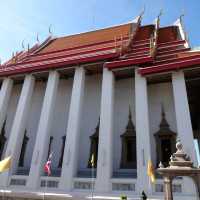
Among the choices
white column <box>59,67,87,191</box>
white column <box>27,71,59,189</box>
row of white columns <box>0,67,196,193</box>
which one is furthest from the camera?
white column <box>27,71,59,189</box>

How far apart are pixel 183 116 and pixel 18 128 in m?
7.53

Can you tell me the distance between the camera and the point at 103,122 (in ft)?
30.7

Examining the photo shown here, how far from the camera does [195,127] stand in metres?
15.1

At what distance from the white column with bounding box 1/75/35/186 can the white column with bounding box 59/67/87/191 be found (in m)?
2.62

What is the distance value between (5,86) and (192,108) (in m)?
11.3

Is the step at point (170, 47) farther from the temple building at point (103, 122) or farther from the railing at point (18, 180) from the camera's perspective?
the railing at point (18, 180)

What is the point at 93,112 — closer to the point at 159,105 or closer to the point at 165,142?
the point at 159,105

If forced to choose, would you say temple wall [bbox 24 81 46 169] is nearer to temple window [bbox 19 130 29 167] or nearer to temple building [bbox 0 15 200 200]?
temple building [bbox 0 15 200 200]

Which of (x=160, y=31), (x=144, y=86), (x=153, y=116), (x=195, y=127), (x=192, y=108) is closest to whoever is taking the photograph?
(x=144, y=86)

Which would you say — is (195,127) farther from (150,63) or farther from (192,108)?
(150,63)

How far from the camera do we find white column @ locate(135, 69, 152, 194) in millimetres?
7926

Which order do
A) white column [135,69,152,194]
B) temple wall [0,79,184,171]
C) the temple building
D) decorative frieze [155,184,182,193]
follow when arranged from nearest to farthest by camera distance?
decorative frieze [155,184,182,193], white column [135,69,152,194], the temple building, temple wall [0,79,184,171]

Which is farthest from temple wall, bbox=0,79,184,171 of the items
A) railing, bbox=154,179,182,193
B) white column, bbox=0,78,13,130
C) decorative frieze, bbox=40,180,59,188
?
railing, bbox=154,179,182,193

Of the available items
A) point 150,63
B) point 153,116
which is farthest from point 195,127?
point 150,63
